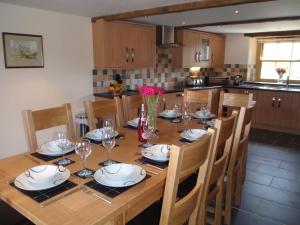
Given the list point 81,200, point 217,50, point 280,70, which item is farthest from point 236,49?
point 81,200

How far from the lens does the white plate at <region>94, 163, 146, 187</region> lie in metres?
1.24

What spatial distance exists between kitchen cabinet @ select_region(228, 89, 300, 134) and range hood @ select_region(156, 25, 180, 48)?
1.92 metres

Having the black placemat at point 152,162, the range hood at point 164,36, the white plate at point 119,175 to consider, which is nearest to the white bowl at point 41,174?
the white plate at point 119,175

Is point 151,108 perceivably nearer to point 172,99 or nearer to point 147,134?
point 147,134

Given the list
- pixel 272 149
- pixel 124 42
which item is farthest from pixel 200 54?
pixel 272 149

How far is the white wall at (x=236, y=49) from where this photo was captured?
230 inches

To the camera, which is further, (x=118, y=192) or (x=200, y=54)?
(x=200, y=54)

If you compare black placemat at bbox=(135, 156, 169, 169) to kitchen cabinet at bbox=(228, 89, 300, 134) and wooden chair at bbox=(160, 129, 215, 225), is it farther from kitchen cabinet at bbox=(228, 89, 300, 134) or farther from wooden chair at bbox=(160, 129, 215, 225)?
kitchen cabinet at bbox=(228, 89, 300, 134)

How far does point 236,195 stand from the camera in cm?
245

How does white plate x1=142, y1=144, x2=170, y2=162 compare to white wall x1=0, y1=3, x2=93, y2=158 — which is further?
white wall x1=0, y1=3, x2=93, y2=158

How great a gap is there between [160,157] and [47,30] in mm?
2693

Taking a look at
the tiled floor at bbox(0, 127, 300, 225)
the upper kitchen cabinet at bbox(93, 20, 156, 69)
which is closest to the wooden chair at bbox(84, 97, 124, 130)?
the tiled floor at bbox(0, 127, 300, 225)

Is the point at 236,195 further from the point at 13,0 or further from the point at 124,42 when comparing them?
the point at 13,0

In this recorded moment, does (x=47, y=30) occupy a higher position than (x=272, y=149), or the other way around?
(x=47, y=30)
